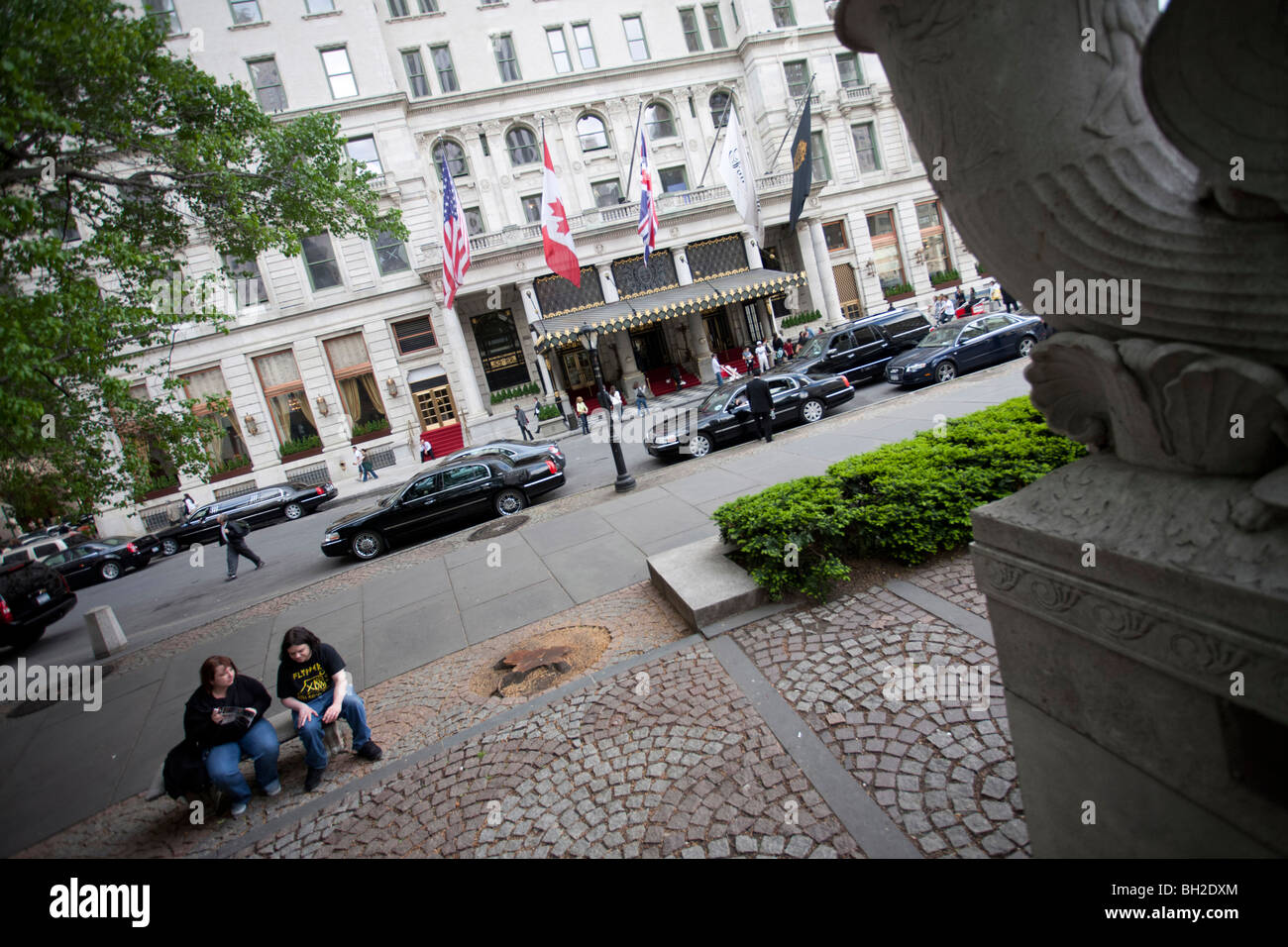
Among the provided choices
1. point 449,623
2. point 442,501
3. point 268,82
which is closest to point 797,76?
point 268,82

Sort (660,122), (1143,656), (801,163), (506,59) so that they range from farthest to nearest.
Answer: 1. (660,122)
2. (506,59)
3. (801,163)
4. (1143,656)

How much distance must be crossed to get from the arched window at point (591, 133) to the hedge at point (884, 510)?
32.0 meters

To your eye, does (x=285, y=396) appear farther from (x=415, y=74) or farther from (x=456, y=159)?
(x=415, y=74)

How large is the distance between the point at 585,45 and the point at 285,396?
24.6m

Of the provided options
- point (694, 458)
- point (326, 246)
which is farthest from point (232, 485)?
point (694, 458)

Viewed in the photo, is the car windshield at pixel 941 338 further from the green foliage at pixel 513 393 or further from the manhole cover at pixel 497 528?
the green foliage at pixel 513 393

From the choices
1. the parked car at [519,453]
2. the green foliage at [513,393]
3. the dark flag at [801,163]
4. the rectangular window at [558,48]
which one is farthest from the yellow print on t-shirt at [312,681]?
the rectangular window at [558,48]

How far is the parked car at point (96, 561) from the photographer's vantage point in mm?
19547

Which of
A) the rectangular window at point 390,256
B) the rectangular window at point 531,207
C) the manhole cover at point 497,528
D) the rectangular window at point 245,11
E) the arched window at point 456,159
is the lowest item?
the manhole cover at point 497,528

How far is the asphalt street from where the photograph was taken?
11625 millimetres

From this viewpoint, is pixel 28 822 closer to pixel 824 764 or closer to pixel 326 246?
pixel 824 764

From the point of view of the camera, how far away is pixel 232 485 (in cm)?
2875

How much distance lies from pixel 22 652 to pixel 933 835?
56.5ft

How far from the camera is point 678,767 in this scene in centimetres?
375
